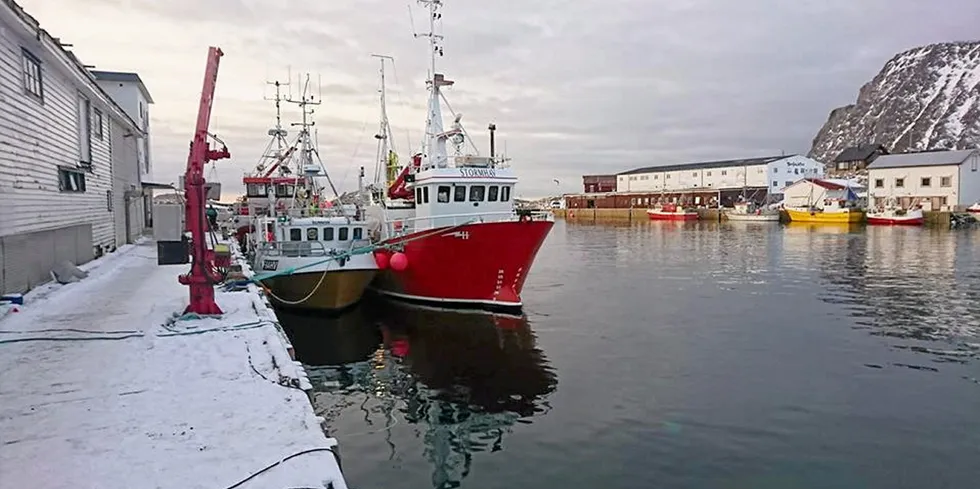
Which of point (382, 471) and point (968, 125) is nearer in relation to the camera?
point (382, 471)

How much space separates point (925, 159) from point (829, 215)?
13.3 m

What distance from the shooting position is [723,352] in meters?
13.8

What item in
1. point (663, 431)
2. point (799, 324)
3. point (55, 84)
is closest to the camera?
point (663, 431)

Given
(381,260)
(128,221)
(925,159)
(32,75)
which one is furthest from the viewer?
(925,159)

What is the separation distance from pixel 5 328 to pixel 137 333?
215cm

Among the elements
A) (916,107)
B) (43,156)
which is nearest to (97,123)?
(43,156)

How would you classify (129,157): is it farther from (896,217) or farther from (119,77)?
(896,217)

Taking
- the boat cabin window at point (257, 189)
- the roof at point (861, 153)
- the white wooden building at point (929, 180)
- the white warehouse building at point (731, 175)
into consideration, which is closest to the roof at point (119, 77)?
the boat cabin window at point (257, 189)

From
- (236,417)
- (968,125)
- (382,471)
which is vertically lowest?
(382,471)

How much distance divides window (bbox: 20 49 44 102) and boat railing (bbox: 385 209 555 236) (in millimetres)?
9569

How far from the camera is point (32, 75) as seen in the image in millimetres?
13680

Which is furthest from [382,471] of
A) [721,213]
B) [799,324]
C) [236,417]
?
[721,213]

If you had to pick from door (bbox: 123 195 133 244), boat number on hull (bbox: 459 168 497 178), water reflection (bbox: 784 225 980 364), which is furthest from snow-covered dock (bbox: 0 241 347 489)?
door (bbox: 123 195 133 244)

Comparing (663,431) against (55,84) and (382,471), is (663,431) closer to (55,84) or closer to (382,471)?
(382,471)
